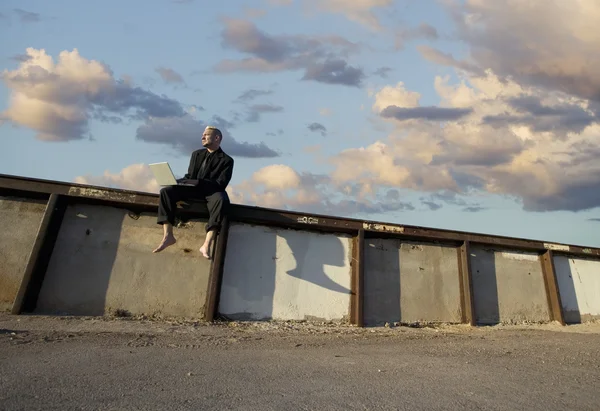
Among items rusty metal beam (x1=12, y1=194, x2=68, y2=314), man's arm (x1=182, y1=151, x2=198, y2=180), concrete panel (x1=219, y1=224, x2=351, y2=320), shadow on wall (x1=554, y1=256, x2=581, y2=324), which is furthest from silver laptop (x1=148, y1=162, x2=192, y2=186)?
shadow on wall (x1=554, y1=256, x2=581, y2=324)

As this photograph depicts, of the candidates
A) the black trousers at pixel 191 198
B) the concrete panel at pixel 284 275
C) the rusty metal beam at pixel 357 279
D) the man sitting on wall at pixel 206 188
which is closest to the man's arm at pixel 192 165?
the man sitting on wall at pixel 206 188

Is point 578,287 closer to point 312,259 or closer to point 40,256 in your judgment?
point 312,259

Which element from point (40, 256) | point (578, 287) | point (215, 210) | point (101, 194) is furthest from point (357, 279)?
point (578, 287)

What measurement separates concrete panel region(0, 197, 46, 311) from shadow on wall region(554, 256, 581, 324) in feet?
30.1

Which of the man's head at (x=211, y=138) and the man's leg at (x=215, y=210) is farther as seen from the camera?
the man's head at (x=211, y=138)

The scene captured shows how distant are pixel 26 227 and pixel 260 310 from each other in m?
3.40

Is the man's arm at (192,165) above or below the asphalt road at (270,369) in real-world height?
above

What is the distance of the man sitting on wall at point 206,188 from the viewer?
5762 mm

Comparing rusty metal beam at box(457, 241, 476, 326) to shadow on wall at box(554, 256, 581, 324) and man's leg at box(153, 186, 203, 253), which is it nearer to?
shadow on wall at box(554, 256, 581, 324)

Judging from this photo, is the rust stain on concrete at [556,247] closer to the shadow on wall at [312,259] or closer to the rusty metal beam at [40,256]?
the shadow on wall at [312,259]

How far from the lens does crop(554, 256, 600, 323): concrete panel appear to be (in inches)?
348

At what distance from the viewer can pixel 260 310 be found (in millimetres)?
6477

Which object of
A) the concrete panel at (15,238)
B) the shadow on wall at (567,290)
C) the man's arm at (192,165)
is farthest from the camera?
the shadow on wall at (567,290)

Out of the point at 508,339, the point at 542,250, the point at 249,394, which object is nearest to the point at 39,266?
the point at 249,394
